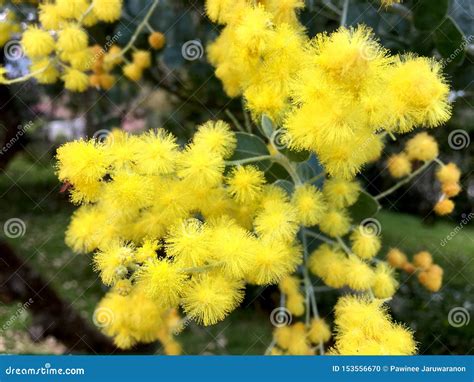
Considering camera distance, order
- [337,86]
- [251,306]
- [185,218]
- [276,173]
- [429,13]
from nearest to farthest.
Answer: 1. [337,86]
2. [185,218]
3. [276,173]
4. [429,13]
5. [251,306]

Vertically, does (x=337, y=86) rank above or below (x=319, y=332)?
above

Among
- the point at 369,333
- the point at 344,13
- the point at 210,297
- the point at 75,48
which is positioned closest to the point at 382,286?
the point at 369,333

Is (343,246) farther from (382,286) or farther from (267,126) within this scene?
(267,126)

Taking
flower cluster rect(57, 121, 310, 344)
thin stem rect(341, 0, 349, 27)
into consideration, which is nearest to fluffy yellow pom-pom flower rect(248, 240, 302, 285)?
flower cluster rect(57, 121, 310, 344)

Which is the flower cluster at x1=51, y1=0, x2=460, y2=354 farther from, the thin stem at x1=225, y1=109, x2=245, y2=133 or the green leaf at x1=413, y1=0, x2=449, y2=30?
the green leaf at x1=413, y1=0, x2=449, y2=30

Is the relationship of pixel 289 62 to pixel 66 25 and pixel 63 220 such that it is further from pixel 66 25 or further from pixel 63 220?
pixel 63 220

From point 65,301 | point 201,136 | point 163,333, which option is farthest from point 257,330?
point 201,136

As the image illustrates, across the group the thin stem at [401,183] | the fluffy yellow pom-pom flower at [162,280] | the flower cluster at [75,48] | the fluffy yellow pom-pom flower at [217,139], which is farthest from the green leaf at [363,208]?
the flower cluster at [75,48]
